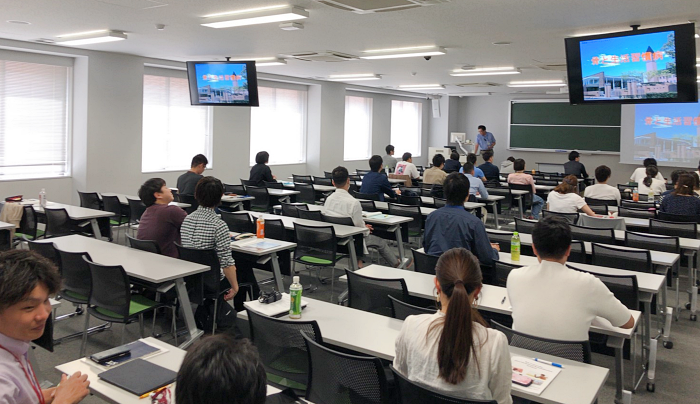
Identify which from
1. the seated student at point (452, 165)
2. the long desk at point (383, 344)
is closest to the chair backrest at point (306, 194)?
the seated student at point (452, 165)

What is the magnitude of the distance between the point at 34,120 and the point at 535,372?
32.0ft

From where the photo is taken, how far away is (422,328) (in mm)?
2102

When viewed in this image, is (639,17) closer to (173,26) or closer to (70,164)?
(173,26)

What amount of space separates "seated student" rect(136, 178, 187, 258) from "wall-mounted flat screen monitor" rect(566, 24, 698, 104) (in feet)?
14.2

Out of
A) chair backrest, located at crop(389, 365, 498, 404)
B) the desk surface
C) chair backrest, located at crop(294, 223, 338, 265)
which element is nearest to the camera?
chair backrest, located at crop(389, 365, 498, 404)

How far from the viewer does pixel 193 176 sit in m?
7.89

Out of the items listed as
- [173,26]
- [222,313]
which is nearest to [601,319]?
[222,313]

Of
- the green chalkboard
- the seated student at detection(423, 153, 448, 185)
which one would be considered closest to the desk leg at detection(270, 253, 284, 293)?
the seated student at detection(423, 153, 448, 185)

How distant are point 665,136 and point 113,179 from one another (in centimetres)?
1299

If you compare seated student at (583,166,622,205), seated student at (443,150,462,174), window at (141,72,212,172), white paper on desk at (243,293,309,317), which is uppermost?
window at (141,72,212,172)

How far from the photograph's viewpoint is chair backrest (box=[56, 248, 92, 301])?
405 cm

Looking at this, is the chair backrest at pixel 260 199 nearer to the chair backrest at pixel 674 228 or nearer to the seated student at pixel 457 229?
the seated student at pixel 457 229

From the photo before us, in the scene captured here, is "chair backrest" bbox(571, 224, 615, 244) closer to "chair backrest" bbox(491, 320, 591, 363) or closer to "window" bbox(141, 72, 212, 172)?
"chair backrest" bbox(491, 320, 591, 363)

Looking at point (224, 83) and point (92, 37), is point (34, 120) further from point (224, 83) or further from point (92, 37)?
point (224, 83)
